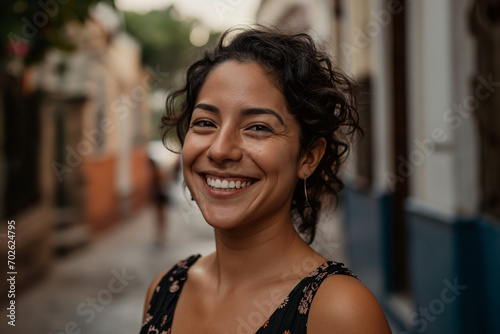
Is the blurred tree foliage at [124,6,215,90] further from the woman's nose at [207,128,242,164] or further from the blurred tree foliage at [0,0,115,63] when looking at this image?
the woman's nose at [207,128,242,164]

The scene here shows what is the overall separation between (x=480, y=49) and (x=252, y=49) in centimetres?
219

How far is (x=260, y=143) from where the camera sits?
156 centimetres

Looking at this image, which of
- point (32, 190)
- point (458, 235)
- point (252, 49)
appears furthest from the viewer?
point (32, 190)

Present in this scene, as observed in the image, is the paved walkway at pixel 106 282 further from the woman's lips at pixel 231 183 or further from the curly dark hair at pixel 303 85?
the woman's lips at pixel 231 183

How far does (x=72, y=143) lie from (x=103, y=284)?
11.8 feet

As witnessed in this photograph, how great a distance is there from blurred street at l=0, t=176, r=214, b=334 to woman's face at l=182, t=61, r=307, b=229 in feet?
5.44

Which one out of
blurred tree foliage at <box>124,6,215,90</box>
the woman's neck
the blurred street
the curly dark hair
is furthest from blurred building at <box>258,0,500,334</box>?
blurred tree foliage at <box>124,6,215,90</box>

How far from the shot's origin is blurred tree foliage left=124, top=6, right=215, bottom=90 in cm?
1825

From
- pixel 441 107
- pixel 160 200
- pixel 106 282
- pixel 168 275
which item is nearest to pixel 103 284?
pixel 106 282

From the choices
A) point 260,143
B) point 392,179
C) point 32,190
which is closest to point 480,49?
point 392,179

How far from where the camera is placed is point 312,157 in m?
1.72

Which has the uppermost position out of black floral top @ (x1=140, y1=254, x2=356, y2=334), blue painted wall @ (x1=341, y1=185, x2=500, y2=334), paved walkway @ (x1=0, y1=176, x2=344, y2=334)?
black floral top @ (x1=140, y1=254, x2=356, y2=334)

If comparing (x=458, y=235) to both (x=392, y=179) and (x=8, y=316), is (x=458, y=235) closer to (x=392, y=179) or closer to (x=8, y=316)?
(x=392, y=179)

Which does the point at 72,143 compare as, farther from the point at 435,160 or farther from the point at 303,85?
the point at 303,85
